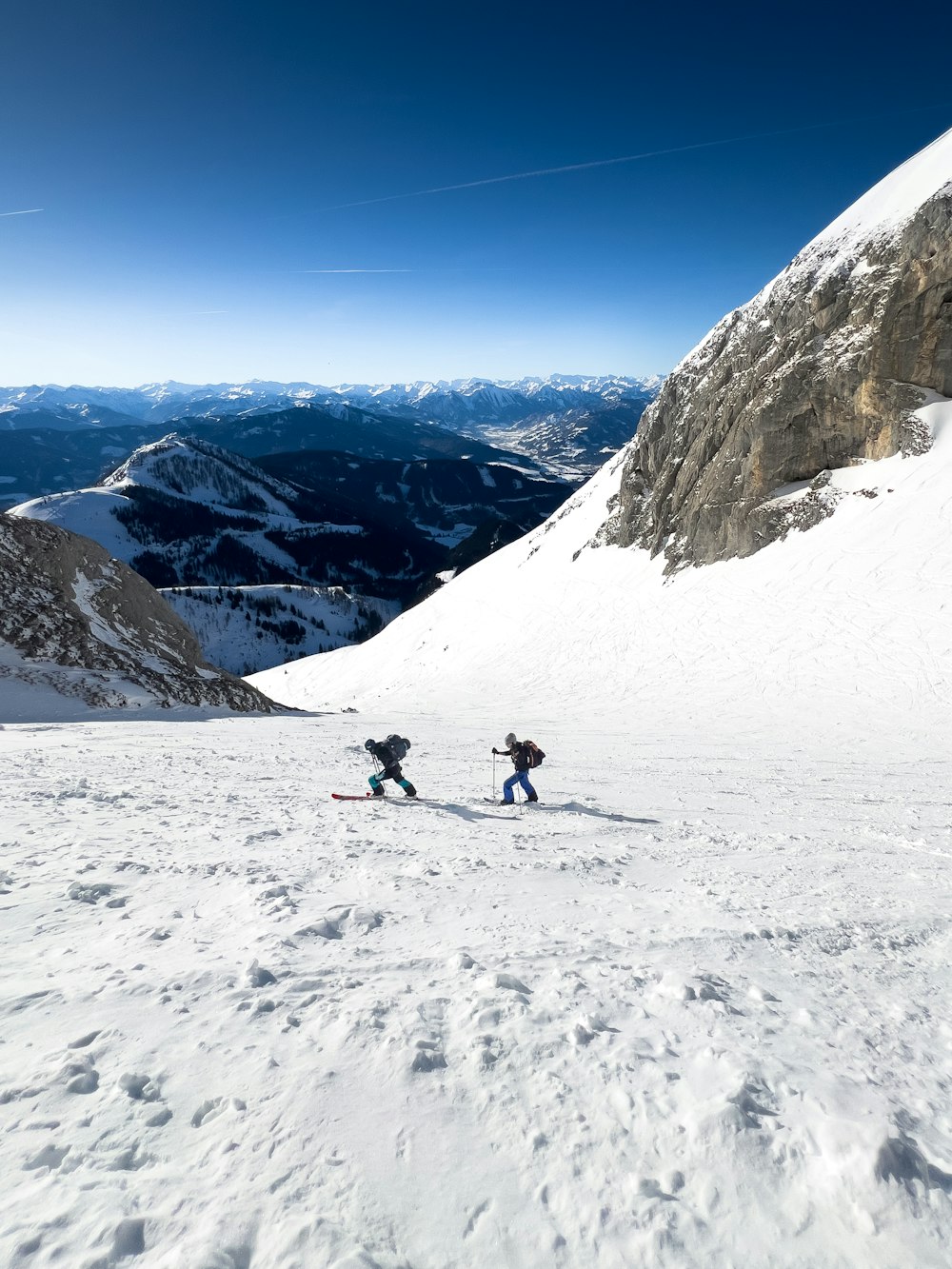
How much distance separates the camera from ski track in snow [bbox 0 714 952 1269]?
302 centimetres

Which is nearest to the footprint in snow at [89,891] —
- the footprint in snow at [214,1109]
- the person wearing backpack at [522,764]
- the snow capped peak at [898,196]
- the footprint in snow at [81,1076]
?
the footprint in snow at [81,1076]

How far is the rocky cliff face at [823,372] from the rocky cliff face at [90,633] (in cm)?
3216

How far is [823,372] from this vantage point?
38.2 meters

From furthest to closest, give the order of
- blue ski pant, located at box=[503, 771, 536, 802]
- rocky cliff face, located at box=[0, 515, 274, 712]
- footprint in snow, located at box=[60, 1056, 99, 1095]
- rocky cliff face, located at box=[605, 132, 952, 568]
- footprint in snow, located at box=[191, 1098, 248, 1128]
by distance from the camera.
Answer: rocky cliff face, located at box=[605, 132, 952, 568] → rocky cliff face, located at box=[0, 515, 274, 712] → blue ski pant, located at box=[503, 771, 536, 802] → footprint in snow, located at box=[60, 1056, 99, 1095] → footprint in snow, located at box=[191, 1098, 248, 1128]

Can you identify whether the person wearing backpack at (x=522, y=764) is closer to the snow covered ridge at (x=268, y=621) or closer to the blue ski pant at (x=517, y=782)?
the blue ski pant at (x=517, y=782)

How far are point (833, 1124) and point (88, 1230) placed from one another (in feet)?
13.4

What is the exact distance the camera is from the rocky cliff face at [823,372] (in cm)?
3494

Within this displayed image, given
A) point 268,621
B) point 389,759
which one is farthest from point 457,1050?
point 268,621

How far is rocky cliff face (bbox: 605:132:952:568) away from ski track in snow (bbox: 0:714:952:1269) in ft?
116

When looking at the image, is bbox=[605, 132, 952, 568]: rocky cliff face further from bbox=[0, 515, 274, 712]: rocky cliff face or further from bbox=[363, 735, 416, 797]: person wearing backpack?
bbox=[363, 735, 416, 797]: person wearing backpack

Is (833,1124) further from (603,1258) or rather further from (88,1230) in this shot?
(88,1230)

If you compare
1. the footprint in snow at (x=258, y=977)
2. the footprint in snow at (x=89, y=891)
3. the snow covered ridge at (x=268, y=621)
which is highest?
the footprint in snow at (x=258, y=977)

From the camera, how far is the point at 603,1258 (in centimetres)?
290

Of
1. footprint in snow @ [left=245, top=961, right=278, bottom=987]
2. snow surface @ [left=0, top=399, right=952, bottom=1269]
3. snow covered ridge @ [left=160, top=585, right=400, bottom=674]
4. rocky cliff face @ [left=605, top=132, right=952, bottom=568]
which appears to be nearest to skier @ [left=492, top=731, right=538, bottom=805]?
snow surface @ [left=0, top=399, right=952, bottom=1269]
